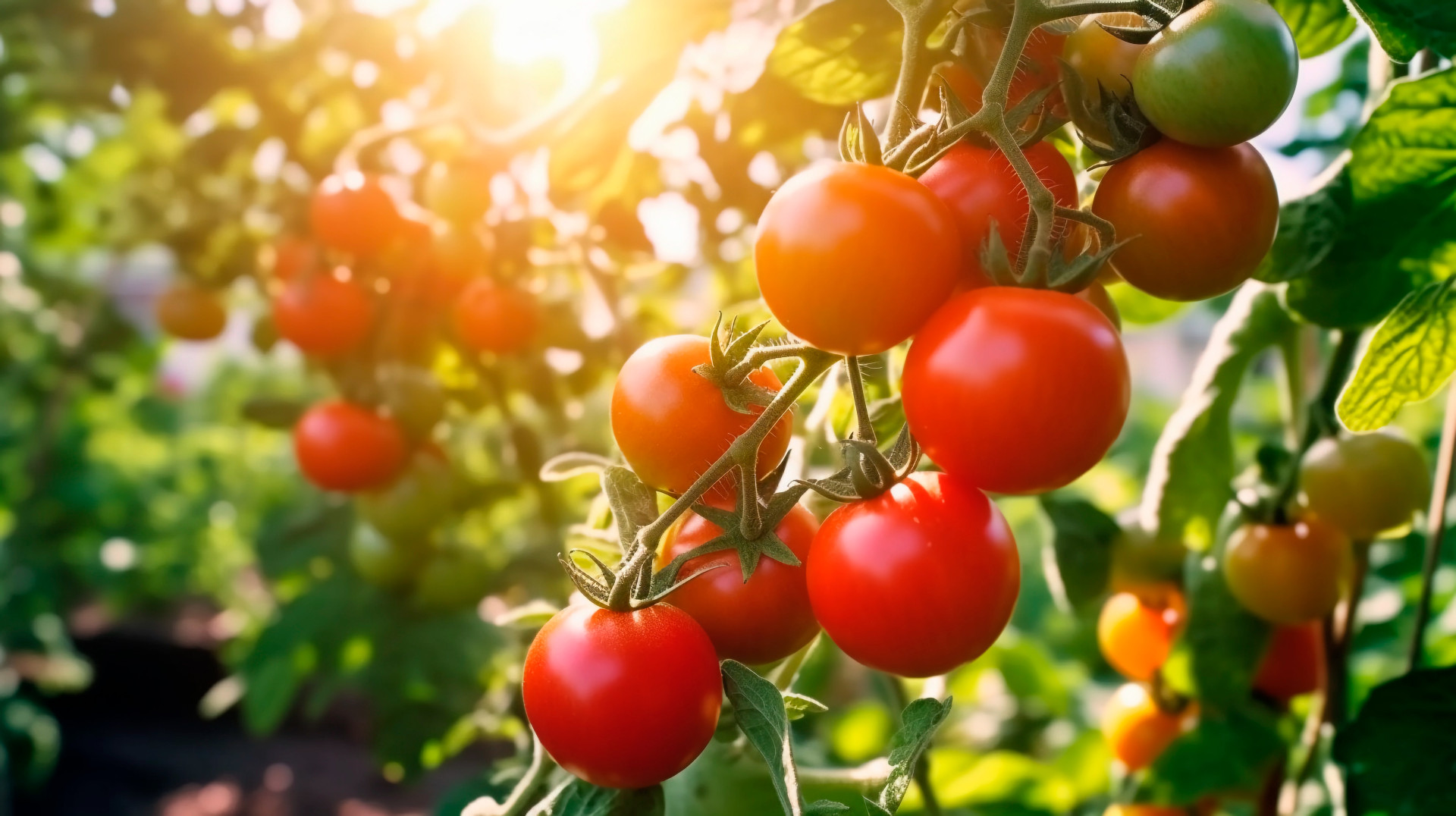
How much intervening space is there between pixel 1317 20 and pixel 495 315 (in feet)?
2.55

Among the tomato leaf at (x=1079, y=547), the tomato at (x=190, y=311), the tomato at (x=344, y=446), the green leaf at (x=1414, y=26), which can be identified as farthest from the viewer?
the tomato at (x=190, y=311)

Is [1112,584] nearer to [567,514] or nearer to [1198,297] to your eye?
[1198,297]

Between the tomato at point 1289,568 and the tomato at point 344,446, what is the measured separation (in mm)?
900

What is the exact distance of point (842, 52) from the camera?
2.00 ft

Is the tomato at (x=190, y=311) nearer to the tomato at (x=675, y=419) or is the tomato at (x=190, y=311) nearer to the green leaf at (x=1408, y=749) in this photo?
the tomato at (x=675, y=419)

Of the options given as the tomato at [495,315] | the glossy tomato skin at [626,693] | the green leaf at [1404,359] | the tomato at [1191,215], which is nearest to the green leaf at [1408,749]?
the green leaf at [1404,359]

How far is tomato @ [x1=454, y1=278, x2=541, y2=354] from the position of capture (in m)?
1.10

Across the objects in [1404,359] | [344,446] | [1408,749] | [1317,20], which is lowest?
[1408,749]

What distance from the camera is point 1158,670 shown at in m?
0.94

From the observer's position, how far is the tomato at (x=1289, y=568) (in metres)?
0.77

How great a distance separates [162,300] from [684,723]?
145 centimetres

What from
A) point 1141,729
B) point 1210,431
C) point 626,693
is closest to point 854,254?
point 626,693

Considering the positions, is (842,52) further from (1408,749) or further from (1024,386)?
(1408,749)

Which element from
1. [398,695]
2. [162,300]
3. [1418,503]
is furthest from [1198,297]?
[162,300]
